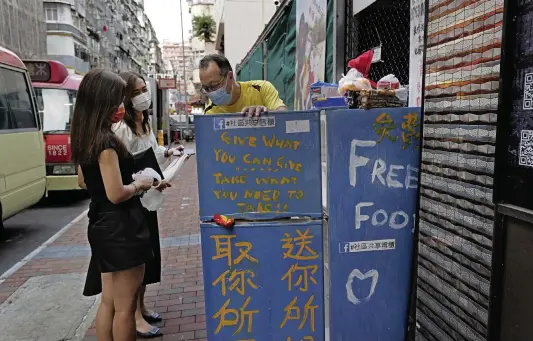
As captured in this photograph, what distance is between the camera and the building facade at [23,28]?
2273cm

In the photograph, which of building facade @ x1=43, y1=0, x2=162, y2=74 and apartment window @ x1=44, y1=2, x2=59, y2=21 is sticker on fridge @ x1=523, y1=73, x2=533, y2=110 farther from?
apartment window @ x1=44, y1=2, x2=59, y2=21

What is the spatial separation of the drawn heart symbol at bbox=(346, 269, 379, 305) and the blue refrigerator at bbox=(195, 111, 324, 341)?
154 mm

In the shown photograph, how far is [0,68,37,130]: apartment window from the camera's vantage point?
6.04m

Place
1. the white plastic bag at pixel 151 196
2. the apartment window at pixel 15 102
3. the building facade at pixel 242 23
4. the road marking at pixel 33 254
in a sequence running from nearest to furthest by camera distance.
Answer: the white plastic bag at pixel 151 196 → the road marking at pixel 33 254 → the apartment window at pixel 15 102 → the building facade at pixel 242 23

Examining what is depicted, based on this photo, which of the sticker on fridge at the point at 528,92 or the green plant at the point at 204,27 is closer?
the sticker on fridge at the point at 528,92

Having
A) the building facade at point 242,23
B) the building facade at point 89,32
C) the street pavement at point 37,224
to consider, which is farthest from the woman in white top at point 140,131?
the building facade at point 89,32

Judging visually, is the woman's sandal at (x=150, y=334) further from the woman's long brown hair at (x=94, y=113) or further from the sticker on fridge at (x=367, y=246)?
the sticker on fridge at (x=367, y=246)

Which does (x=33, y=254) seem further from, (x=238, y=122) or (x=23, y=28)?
(x=23, y=28)

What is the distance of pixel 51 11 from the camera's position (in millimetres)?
36500

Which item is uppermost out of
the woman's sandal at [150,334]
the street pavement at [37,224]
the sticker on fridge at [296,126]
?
the sticker on fridge at [296,126]

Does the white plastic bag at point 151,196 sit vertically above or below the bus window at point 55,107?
below

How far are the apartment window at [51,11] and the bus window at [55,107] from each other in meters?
32.3

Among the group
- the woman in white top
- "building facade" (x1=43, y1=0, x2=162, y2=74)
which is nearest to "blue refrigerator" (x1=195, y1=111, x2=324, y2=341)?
the woman in white top

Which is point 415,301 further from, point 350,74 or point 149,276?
point 149,276
